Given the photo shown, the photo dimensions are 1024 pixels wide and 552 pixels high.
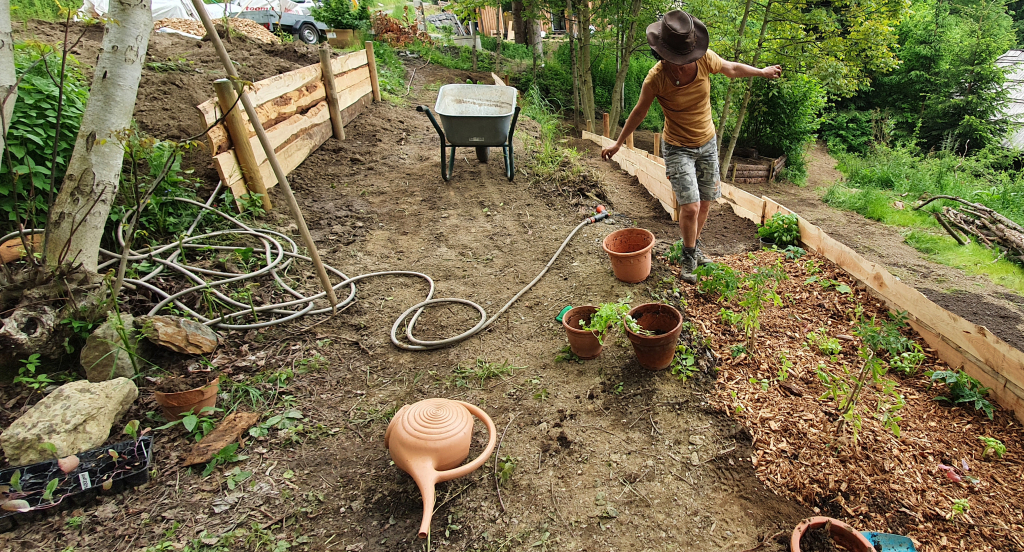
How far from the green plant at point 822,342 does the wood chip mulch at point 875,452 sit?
46 mm

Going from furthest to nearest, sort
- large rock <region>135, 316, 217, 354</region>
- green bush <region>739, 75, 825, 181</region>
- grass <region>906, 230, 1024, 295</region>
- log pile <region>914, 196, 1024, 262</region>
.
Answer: green bush <region>739, 75, 825, 181</region>, log pile <region>914, 196, 1024, 262</region>, grass <region>906, 230, 1024, 295</region>, large rock <region>135, 316, 217, 354</region>

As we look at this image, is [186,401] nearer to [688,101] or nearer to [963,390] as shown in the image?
[688,101]

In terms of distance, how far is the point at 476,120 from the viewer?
482 centimetres

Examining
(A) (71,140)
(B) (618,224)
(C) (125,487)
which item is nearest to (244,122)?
(A) (71,140)

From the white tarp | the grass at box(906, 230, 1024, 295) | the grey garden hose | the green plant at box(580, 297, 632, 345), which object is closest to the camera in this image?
the green plant at box(580, 297, 632, 345)

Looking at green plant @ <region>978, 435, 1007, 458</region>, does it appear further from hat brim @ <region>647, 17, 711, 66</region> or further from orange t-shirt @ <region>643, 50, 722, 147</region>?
hat brim @ <region>647, 17, 711, 66</region>

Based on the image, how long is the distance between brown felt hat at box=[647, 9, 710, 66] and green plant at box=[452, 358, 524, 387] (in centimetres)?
211

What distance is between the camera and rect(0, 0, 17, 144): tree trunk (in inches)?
86.0

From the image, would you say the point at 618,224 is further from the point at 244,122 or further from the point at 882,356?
the point at 244,122

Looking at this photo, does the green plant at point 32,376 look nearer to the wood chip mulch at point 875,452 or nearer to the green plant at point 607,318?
the green plant at point 607,318

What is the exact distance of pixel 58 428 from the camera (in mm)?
1879

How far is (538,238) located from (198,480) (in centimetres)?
296

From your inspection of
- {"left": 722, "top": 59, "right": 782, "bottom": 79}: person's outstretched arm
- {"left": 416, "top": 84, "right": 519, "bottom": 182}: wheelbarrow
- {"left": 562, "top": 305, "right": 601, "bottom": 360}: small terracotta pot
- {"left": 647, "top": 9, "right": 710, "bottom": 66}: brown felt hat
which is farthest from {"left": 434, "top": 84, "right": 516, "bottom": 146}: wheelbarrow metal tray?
{"left": 562, "top": 305, "right": 601, "bottom": 360}: small terracotta pot

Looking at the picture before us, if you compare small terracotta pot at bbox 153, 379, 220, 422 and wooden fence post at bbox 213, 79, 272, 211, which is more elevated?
wooden fence post at bbox 213, 79, 272, 211
